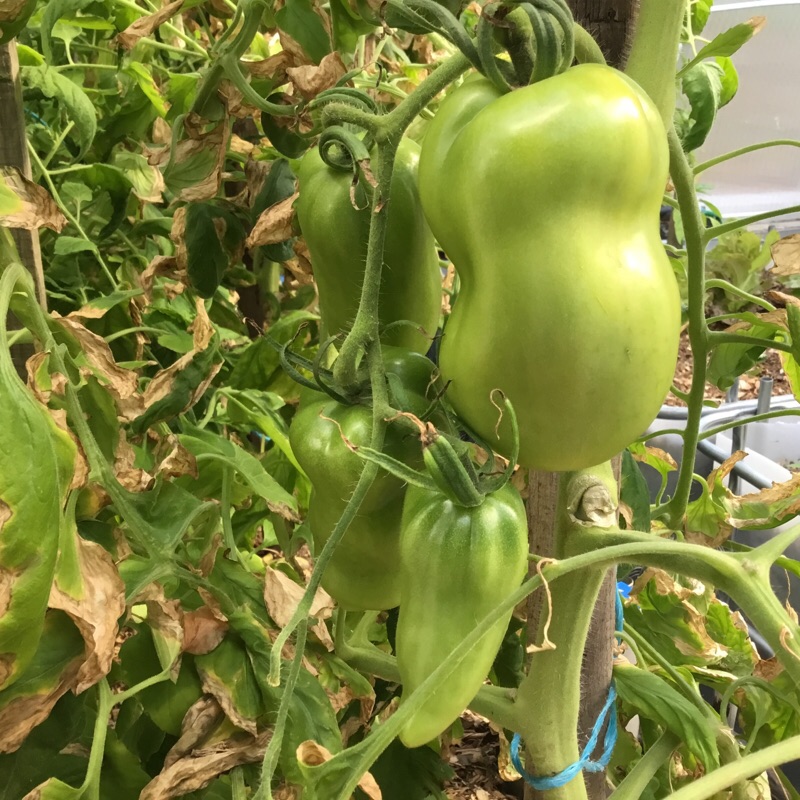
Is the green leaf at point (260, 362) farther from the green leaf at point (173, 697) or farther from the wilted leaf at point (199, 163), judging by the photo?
the green leaf at point (173, 697)

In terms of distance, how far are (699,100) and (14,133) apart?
56cm

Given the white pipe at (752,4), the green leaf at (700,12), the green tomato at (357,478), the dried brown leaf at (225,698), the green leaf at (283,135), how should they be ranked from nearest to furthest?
the green tomato at (357,478), the dried brown leaf at (225,698), the green leaf at (283,135), the green leaf at (700,12), the white pipe at (752,4)

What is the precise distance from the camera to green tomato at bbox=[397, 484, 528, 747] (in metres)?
0.36

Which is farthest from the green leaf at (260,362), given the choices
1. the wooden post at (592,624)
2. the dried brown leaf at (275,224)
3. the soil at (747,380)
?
the soil at (747,380)

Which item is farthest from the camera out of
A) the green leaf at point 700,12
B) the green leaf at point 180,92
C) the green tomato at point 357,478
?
the green leaf at point 700,12

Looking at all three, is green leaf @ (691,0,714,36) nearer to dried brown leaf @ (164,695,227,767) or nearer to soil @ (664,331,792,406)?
dried brown leaf @ (164,695,227,767)

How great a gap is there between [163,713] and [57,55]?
83 centimetres

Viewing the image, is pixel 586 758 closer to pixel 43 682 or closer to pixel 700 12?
pixel 43 682

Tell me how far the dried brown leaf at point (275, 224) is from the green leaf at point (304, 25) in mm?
123

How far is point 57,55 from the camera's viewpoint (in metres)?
0.97

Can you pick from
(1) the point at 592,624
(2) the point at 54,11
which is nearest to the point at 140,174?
(2) the point at 54,11

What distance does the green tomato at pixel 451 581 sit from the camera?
0.36 meters

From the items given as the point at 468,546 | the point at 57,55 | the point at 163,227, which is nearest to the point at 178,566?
the point at 468,546

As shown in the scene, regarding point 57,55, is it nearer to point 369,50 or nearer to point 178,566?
point 369,50
